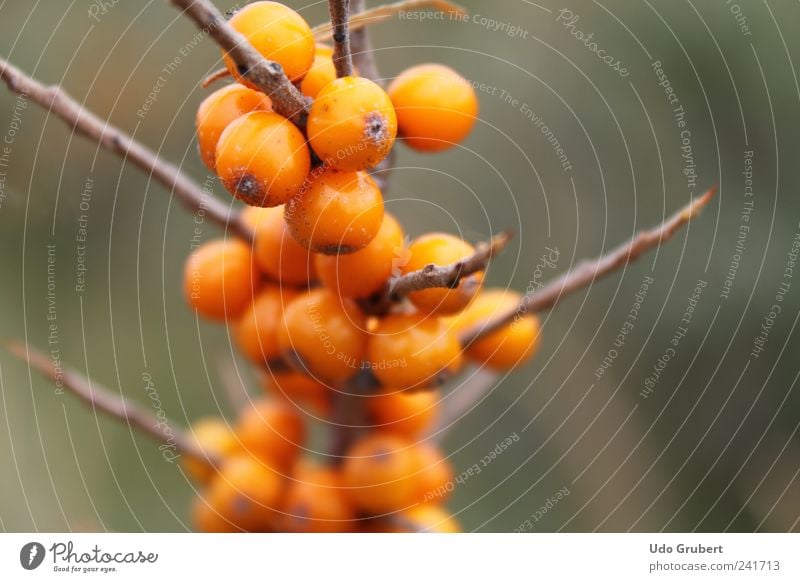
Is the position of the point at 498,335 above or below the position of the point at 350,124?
below

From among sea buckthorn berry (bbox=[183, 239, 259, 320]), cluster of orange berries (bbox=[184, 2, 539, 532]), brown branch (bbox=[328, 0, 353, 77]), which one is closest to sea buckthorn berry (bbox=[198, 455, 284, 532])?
cluster of orange berries (bbox=[184, 2, 539, 532])

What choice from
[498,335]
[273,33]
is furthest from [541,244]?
[273,33]

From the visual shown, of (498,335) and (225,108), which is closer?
(225,108)

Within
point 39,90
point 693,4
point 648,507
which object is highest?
point 693,4

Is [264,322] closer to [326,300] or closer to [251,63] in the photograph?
[326,300]

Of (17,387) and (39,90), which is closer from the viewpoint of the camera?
(39,90)

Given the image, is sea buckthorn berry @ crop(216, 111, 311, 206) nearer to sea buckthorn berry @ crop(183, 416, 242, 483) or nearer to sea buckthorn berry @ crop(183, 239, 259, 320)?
sea buckthorn berry @ crop(183, 239, 259, 320)

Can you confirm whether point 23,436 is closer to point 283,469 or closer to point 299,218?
point 283,469

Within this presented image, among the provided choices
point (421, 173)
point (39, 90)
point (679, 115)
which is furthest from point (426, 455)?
point (679, 115)
